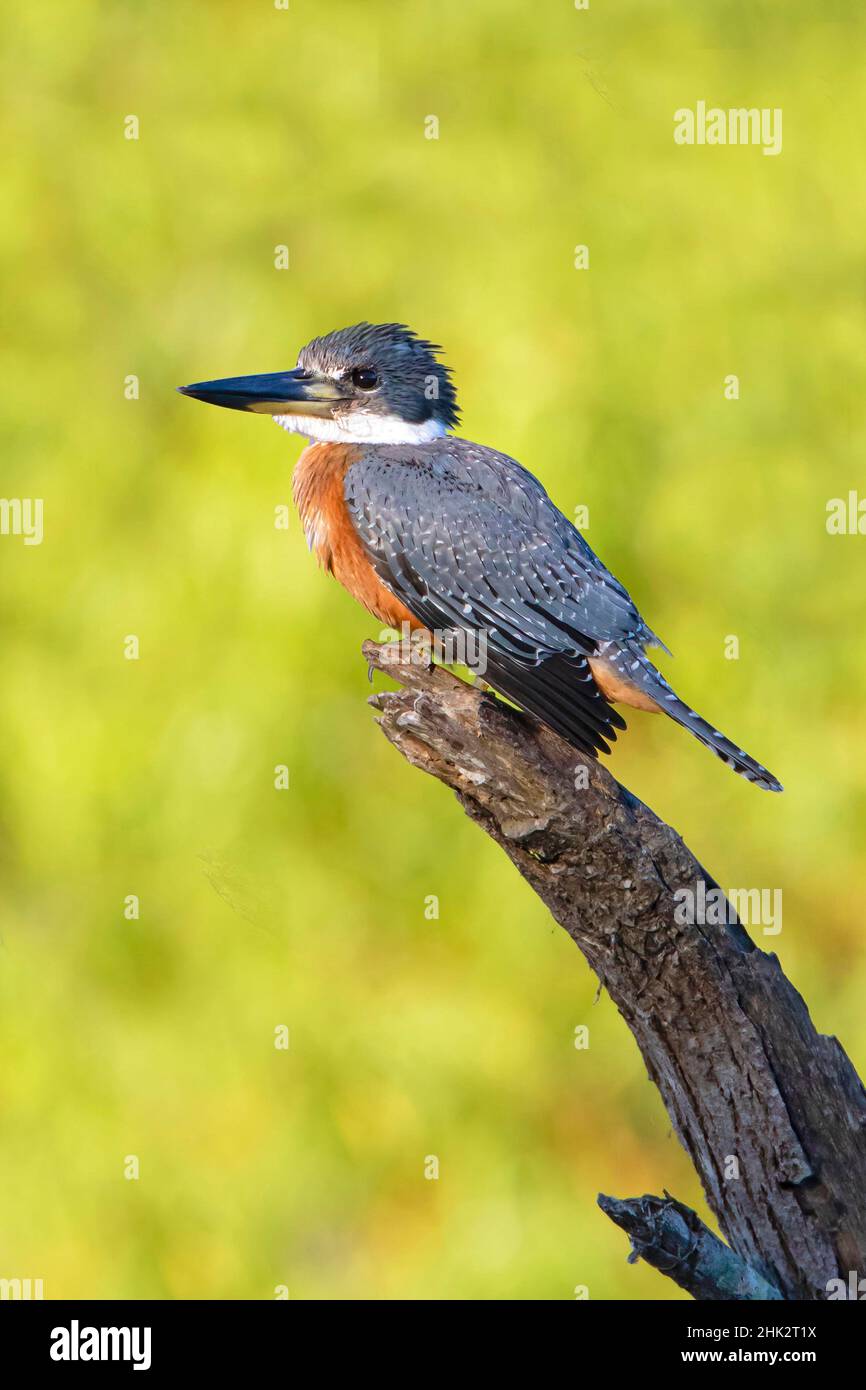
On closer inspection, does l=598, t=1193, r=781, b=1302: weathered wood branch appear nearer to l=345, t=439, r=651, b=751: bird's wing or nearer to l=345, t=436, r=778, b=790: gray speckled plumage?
l=345, t=436, r=778, b=790: gray speckled plumage

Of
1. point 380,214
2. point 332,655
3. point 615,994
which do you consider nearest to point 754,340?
point 380,214

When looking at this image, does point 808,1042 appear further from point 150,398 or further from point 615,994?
point 150,398

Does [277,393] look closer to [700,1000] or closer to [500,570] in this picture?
[500,570]

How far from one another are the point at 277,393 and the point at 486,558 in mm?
805

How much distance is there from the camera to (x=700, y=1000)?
11.0 feet

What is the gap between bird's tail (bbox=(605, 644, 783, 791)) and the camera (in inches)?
147

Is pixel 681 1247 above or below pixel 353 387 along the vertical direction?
below

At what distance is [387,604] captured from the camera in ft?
13.6

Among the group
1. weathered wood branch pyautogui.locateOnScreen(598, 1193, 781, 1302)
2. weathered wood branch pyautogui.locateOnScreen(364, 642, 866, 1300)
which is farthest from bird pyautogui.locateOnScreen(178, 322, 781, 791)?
weathered wood branch pyautogui.locateOnScreen(598, 1193, 781, 1302)

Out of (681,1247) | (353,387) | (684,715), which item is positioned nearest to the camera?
(681,1247)

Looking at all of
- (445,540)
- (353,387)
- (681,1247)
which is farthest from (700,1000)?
(353,387)

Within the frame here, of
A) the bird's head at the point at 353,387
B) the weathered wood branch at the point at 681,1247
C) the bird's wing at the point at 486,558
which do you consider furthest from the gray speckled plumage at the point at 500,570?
the weathered wood branch at the point at 681,1247

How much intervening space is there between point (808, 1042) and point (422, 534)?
5.38 ft

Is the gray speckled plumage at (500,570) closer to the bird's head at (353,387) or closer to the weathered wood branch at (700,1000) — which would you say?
the bird's head at (353,387)
